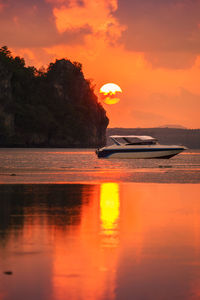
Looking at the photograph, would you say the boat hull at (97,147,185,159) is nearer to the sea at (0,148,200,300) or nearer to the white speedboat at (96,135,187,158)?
the white speedboat at (96,135,187,158)

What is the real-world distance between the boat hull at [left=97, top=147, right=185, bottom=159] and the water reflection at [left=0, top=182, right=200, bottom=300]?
6152 cm

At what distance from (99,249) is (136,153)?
71.6 meters

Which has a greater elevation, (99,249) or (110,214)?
(99,249)

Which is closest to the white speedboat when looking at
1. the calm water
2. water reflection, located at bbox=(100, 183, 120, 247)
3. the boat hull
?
the boat hull

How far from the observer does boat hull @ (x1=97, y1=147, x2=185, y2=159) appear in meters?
82.5

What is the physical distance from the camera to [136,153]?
271 feet

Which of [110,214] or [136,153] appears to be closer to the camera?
[110,214]

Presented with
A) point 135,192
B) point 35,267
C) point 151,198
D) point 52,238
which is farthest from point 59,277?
point 135,192

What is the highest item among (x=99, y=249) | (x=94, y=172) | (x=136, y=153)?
(x=99, y=249)

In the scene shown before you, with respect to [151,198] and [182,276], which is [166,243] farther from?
[151,198]

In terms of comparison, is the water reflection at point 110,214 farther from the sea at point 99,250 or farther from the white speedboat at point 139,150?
the white speedboat at point 139,150

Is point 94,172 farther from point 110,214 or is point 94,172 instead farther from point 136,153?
point 136,153

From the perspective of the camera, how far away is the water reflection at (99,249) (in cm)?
821

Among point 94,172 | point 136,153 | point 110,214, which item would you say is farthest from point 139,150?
point 110,214
